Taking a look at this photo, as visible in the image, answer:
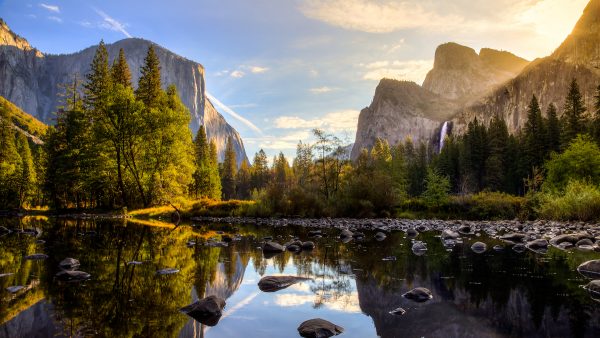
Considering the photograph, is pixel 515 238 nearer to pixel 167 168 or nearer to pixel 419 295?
pixel 419 295

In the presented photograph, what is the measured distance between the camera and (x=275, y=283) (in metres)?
6.45

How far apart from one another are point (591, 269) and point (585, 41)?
151847mm

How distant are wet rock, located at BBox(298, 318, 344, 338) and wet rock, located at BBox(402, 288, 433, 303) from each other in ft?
5.61

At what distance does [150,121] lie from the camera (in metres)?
30.6

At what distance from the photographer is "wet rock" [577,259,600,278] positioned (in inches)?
270

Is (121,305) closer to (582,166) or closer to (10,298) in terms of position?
(10,298)

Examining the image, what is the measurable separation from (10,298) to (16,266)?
2.98m

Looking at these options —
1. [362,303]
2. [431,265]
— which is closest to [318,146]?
[431,265]

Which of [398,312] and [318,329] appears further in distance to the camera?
[398,312]

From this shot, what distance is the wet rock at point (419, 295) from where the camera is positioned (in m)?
5.42

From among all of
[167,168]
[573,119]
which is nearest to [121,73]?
[167,168]

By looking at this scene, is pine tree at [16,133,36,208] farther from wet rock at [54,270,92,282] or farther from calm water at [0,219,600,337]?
wet rock at [54,270,92,282]

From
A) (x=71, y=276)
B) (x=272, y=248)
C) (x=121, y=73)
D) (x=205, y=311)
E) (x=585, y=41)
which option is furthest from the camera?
(x=585, y=41)

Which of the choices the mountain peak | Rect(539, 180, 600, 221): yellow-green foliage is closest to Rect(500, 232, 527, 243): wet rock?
Rect(539, 180, 600, 221): yellow-green foliage
